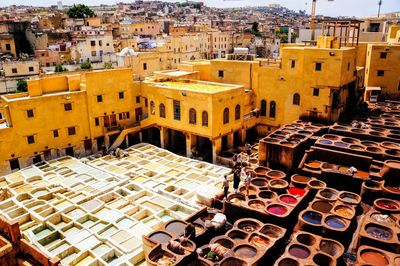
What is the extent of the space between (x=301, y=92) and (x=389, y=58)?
1182 centimetres

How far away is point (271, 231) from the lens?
17.8m

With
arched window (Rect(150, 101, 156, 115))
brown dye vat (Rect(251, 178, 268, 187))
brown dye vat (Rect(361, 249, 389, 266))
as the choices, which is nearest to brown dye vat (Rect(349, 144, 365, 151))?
brown dye vat (Rect(251, 178, 268, 187))

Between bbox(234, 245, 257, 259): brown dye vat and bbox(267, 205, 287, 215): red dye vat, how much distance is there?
10.6ft

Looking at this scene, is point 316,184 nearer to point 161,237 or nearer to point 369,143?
point 369,143

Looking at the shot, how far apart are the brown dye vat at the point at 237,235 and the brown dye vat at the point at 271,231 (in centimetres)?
95

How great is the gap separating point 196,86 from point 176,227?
1834 centimetres

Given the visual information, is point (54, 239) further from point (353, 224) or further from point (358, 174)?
point (358, 174)

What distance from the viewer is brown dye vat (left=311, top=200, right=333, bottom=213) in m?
19.3

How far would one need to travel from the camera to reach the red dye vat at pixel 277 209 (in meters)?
18.9

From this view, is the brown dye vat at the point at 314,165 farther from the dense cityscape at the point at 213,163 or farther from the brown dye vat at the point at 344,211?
the brown dye vat at the point at 344,211

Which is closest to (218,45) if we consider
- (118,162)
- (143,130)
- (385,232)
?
(143,130)

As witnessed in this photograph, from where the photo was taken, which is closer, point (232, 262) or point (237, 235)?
point (232, 262)

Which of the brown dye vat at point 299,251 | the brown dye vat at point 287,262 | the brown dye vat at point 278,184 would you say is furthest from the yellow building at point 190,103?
the brown dye vat at point 287,262

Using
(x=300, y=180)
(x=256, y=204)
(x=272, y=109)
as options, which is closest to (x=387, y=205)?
(x=300, y=180)
